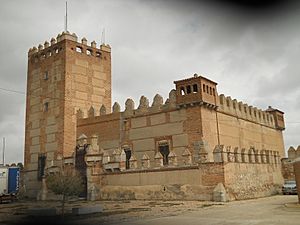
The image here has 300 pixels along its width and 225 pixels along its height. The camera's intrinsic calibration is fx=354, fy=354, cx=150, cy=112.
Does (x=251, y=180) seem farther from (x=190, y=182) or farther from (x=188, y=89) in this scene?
(x=188, y=89)

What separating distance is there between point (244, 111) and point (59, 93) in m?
14.9

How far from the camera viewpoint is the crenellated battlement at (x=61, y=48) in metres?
29.1

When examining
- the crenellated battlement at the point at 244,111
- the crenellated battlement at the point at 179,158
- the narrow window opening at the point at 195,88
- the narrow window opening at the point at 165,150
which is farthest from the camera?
the crenellated battlement at the point at 244,111

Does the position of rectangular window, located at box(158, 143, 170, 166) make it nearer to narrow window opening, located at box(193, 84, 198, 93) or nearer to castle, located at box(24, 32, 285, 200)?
castle, located at box(24, 32, 285, 200)

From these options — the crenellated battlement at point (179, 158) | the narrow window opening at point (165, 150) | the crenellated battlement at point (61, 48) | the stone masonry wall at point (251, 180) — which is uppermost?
the crenellated battlement at point (61, 48)

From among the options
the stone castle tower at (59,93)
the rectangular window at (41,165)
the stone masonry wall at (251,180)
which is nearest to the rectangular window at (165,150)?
the stone masonry wall at (251,180)

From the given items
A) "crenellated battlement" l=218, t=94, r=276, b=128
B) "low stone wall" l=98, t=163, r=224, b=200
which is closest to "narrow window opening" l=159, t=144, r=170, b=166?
"low stone wall" l=98, t=163, r=224, b=200

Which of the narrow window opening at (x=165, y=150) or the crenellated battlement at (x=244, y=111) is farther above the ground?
the crenellated battlement at (x=244, y=111)

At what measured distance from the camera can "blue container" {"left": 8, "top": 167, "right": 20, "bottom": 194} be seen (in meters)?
26.8

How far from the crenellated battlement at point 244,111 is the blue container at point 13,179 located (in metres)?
16.2

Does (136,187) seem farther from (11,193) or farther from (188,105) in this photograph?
(11,193)

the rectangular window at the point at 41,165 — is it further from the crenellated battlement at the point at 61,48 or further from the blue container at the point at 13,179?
the crenellated battlement at the point at 61,48

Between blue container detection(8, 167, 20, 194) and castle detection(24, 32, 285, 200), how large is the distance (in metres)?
1.73

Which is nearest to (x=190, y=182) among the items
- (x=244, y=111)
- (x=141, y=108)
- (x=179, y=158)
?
(x=179, y=158)
